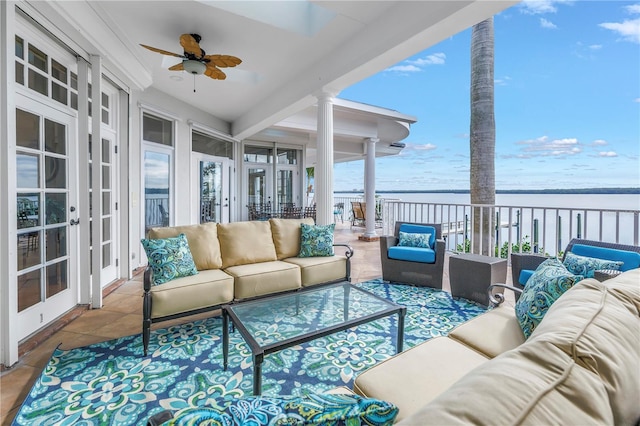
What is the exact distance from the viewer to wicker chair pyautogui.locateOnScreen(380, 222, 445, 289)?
11.9 feet

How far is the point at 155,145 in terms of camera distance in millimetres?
5078

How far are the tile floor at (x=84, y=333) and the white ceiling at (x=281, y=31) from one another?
2.70 m

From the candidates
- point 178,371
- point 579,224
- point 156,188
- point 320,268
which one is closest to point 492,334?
point 320,268

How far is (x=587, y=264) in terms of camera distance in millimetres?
2154

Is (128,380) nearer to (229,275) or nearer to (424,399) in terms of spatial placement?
(229,275)

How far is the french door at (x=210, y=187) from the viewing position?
21.2 ft

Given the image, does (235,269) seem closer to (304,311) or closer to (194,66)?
(304,311)

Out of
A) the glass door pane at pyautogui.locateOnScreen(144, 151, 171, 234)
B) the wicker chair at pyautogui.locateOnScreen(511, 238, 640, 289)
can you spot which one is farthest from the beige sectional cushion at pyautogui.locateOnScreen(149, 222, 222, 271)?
the wicker chair at pyautogui.locateOnScreen(511, 238, 640, 289)

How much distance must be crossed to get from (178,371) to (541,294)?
2.30m

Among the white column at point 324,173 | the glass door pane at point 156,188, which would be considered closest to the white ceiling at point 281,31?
the white column at point 324,173

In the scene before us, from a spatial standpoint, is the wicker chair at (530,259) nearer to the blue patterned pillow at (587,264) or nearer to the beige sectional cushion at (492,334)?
the blue patterned pillow at (587,264)

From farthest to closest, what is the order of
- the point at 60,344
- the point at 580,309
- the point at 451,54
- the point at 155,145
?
the point at 451,54 < the point at 155,145 < the point at 60,344 < the point at 580,309

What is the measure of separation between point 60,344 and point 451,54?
14.0 metres

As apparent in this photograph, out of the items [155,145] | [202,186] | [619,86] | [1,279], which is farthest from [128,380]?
[619,86]
